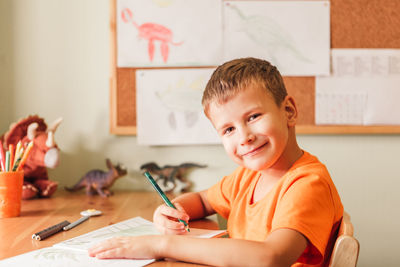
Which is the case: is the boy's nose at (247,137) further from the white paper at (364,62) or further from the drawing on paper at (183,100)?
the white paper at (364,62)

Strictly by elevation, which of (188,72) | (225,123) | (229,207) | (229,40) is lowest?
(229,207)

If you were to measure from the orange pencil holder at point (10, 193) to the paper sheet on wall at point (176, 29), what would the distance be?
578 mm

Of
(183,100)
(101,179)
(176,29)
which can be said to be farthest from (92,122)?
(176,29)

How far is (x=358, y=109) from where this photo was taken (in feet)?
4.17

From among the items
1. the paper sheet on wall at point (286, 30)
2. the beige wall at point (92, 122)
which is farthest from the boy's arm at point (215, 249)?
the paper sheet on wall at point (286, 30)

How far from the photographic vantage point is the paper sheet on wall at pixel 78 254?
58cm

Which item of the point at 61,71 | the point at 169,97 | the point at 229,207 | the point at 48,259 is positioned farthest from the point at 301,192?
the point at 61,71

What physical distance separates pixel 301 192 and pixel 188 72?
2.43ft

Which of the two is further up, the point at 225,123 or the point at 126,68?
the point at 126,68

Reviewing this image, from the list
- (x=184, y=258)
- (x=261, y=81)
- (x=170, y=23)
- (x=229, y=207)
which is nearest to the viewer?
(x=184, y=258)

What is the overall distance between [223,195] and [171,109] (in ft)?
1.53

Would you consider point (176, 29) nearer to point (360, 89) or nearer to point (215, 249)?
point (360, 89)

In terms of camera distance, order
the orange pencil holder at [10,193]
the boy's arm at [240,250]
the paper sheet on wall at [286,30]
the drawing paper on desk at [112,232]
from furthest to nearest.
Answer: the paper sheet on wall at [286,30]
the orange pencil holder at [10,193]
the drawing paper on desk at [112,232]
the boy's arm at [240,250]

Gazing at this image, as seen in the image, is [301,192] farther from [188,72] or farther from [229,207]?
[188,72]
